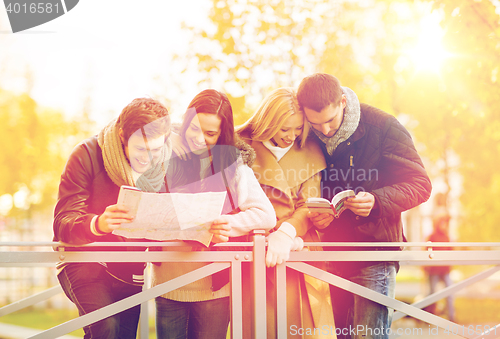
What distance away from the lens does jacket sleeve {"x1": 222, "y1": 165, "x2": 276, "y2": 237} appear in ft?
7.89

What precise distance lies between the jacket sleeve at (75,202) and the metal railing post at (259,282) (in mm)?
812

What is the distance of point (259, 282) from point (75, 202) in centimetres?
102

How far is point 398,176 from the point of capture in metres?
2.85

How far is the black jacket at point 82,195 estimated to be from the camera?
218 centimetres

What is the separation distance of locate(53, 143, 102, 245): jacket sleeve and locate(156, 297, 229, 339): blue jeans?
24.9 inches

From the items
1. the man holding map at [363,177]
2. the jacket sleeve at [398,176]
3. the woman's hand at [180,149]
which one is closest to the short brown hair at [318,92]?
the man holding map at [363,177]

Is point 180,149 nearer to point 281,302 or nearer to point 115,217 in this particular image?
point 115,217

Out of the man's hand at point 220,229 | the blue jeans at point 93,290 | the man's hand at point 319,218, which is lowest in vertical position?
the blue jeans at point 93,290

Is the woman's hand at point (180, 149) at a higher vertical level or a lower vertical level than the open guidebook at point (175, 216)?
higher

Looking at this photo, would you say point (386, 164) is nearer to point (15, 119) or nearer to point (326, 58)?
point (326, 58)

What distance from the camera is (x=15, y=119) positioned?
7770 mm

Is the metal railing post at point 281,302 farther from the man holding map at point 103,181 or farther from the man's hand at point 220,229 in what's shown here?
the man holding map at point 103,181

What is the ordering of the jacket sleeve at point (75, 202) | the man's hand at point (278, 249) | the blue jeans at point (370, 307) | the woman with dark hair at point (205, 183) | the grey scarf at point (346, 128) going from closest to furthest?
the jacket sleeve at point (75, 202)
the man's hand at point (278, 249)
the woman with dark hair at point (205, 183)
the blue jeans at point (370, 307)
the grey scarf at point (346, 128)

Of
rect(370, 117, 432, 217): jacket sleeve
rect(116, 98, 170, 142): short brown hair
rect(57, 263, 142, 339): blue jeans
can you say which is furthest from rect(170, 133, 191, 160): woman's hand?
rect(370, 117, 432, 217): jacket sleeve
